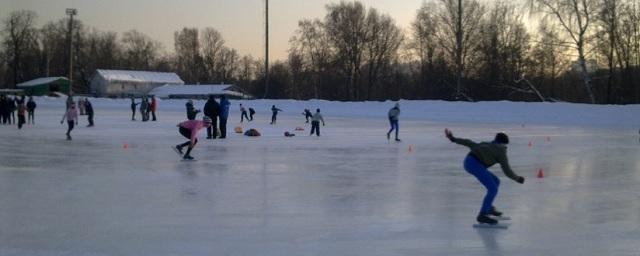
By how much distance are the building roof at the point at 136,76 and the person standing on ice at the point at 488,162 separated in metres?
78.2

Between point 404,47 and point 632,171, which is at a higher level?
point 404,47

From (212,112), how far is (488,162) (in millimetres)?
13081

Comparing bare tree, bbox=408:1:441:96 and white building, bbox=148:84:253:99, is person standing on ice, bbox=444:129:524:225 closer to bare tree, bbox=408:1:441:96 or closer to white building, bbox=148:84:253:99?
bare tree, bbox=408:1:441:96

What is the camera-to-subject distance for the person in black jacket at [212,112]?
61.0 feet

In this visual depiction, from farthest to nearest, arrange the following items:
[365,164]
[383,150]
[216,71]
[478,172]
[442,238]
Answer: [216,71]
[383,150]
[365,164]
[478,172]
[442,238]

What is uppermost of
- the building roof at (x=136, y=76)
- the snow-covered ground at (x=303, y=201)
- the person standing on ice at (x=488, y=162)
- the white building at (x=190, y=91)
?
the building roof at (x=136, y=76)

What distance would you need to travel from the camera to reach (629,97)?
40938 millimetres

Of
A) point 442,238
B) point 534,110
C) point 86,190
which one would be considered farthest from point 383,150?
point 534,110

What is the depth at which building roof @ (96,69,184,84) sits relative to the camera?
266 feet

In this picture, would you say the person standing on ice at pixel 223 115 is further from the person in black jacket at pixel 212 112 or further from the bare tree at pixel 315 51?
the bare tree at pixel 315 51

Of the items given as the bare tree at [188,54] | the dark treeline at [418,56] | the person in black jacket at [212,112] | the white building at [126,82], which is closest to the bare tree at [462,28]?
the dark treeline at [418,56]

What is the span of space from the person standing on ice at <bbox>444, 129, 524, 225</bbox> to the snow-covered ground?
0.27 meters

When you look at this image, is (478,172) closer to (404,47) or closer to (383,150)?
(383,150)

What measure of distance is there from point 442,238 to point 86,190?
4.79 meters
